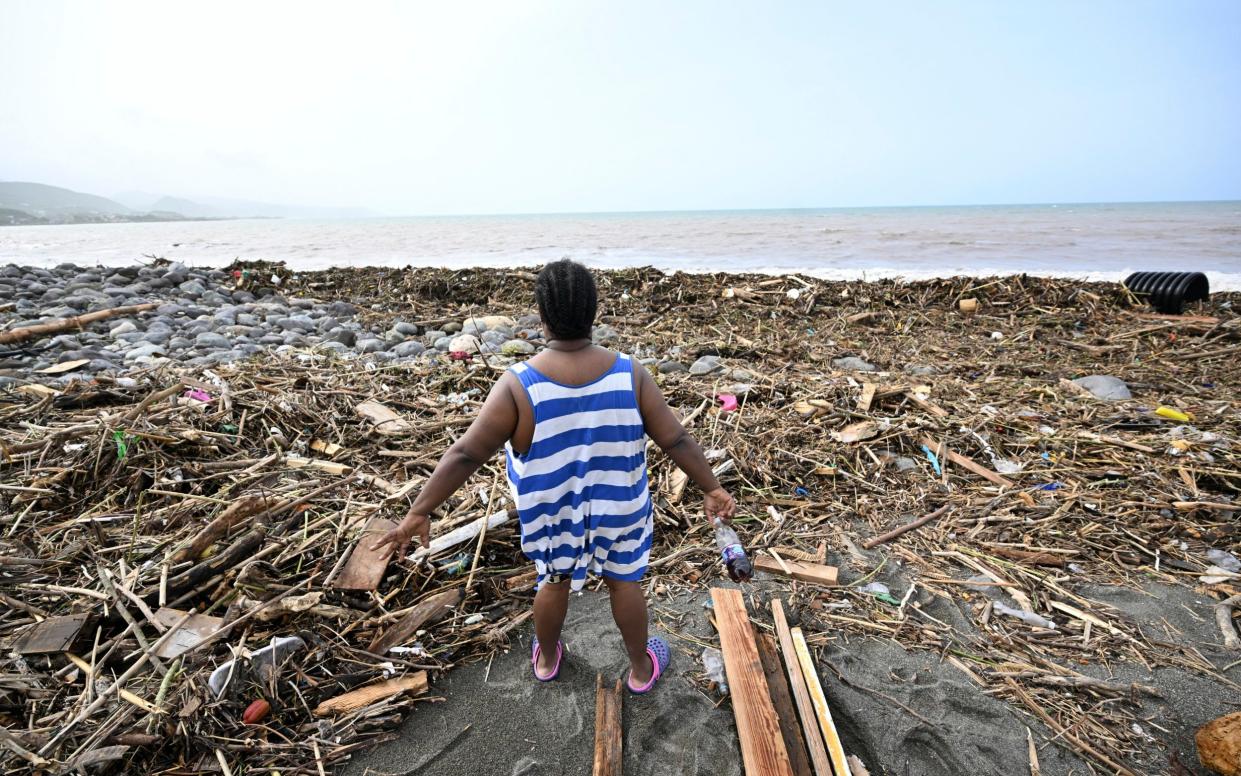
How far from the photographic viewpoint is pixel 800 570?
10.2ft

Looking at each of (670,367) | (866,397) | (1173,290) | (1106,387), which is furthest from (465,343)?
(1173,290)

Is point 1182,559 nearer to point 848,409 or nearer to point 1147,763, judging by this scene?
point 1147,763

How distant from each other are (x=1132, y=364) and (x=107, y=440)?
980 centimetres

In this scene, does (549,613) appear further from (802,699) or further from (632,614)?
(802,699)

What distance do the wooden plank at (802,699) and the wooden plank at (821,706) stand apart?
0.05ft

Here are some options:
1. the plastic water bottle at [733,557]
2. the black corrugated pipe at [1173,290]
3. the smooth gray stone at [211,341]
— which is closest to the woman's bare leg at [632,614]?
the plastic water bottle at [733,557]

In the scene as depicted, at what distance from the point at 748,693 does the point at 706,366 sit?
4.45 metres

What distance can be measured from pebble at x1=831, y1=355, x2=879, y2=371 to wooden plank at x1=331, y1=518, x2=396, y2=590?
5.57 metres

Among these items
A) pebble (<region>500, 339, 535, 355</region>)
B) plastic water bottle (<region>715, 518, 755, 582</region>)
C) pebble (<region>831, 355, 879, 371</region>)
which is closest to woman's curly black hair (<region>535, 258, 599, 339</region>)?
plastic water bottle (<region>715, 518, 755, 582</region>)

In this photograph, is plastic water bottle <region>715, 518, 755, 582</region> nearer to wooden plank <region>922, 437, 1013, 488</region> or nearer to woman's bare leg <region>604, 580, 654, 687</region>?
woman's bare leg <region>604, 580, 654, 687</region>

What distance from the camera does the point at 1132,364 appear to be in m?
6.56

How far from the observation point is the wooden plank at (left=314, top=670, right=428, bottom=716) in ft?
7.36

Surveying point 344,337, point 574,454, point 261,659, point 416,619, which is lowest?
point 416,619

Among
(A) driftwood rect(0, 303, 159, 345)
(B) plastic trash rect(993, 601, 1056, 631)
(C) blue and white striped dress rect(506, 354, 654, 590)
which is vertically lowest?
(B) plastic trash rect(993, 601, 1056, 631)
